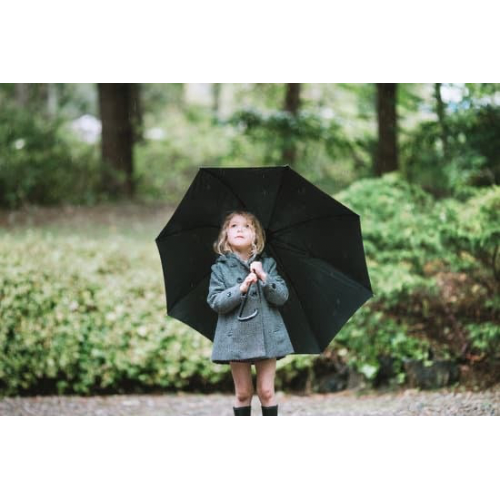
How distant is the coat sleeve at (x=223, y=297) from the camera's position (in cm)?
351

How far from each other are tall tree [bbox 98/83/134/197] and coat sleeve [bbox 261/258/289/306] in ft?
27.8

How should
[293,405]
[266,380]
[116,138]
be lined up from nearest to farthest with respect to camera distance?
1. [266,380]
2. [293,405]
3. [116,138]

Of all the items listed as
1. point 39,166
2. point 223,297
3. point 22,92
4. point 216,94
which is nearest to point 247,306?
point 223,297

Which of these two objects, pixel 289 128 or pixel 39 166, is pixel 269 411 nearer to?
pixel 289 128

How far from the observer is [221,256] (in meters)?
3.70

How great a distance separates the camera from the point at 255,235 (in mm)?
3703

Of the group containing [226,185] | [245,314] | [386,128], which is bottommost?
[245,314]

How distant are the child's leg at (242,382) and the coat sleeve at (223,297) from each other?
327mm

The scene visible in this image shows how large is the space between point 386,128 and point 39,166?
5205mm

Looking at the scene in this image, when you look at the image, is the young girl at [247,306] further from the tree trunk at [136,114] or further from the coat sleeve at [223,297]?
the tree trunk at [136,114]

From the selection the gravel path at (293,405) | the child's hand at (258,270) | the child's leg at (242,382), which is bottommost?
the gravel path at (293,405)

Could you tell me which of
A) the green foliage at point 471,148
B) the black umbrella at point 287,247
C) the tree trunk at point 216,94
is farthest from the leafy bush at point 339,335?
the tree trunk at point 216,94
